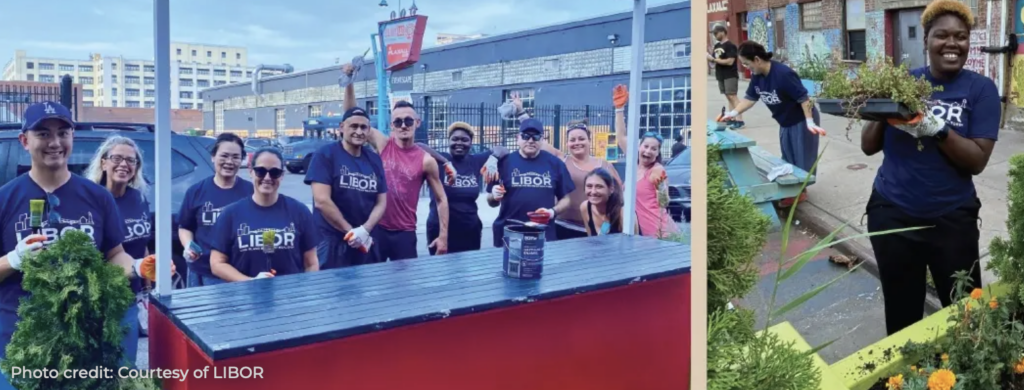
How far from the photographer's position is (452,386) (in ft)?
5.72

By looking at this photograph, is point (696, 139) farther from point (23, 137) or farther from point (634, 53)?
point (23, 137)

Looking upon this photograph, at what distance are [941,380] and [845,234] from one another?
0.41 meters

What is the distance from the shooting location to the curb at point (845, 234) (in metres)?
1.72

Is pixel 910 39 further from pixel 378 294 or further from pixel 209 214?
pixel 209 214

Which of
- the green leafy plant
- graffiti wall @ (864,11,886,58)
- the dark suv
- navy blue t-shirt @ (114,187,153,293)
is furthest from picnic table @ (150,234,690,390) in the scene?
graffiti wall @ (864,11,886,58)

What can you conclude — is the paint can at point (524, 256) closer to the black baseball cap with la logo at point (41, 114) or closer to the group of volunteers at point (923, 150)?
the group of volunteers at point (923, 150)

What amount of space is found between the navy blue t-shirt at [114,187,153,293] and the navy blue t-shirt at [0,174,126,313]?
3 centimetres

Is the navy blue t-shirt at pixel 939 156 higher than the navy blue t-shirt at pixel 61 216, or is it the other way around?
the navy blue t-shirt at pixel 939 156

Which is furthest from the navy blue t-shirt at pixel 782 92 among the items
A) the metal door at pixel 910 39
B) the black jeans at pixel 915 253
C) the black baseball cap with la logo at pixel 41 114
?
the black baseball cap with la logo at pixel 41 114

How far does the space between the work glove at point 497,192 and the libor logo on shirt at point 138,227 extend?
1277 mm

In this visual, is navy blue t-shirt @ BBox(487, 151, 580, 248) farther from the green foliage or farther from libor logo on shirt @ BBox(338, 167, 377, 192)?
the green foliage

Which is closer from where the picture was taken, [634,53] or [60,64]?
[60,64]

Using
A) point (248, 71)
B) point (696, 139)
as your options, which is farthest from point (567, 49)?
point (696, 139)

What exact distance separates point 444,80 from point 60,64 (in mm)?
1177
